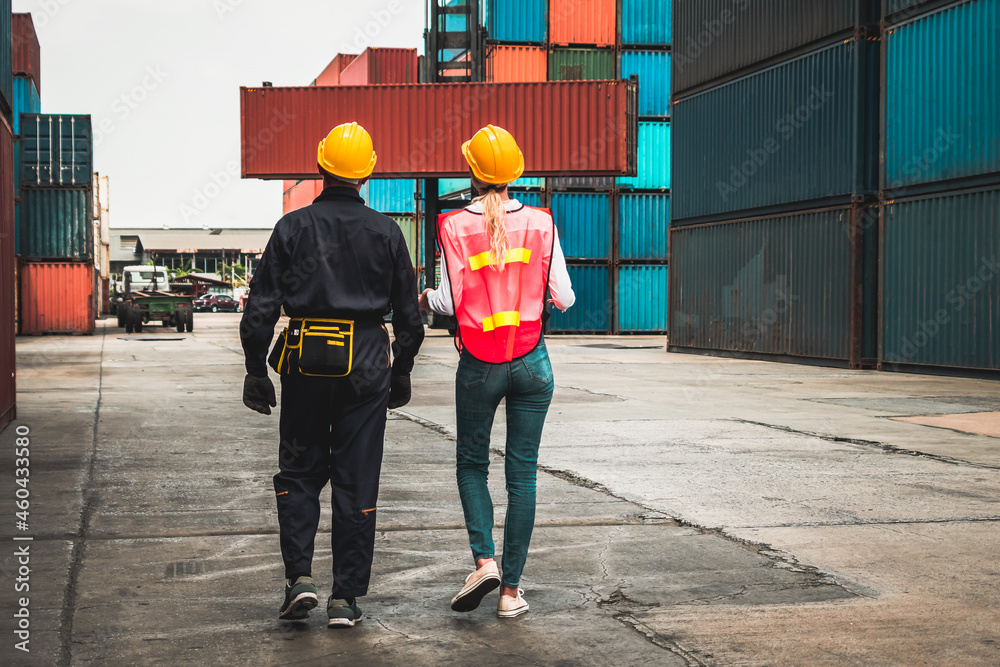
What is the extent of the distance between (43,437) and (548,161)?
71.7ft

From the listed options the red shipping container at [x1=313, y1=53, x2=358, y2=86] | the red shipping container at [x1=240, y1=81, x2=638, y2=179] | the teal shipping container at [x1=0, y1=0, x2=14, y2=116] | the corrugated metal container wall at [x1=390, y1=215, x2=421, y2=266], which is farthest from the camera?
the red shipping container at [x1=313, y1=53, x2=358, y2=86]

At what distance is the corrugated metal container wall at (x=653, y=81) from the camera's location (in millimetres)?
36594

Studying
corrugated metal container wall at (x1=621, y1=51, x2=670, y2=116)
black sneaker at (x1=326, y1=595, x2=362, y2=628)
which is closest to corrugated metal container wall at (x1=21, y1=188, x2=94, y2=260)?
corrugated metal container wall at (x1=621, y1=51, x2=670, y2=116)

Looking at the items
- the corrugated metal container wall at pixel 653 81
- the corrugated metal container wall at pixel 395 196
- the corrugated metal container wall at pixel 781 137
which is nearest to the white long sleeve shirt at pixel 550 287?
the corrugated metal container wall at pixel 781 137

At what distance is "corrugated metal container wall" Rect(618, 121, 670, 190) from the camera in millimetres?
36656

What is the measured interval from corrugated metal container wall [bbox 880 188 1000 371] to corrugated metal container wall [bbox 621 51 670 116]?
19645 mm

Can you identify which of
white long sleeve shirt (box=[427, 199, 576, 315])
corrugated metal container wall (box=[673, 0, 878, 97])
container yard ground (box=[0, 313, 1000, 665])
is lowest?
container yard ground (box=[0, 313, 1000, 665])

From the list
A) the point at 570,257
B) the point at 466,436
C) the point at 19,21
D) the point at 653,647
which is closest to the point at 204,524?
the point at 466,436

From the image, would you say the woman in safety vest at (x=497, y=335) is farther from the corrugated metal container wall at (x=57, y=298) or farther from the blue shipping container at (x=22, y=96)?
the blue shipping container at (x=22, y=96)

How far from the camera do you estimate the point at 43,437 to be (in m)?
8.96

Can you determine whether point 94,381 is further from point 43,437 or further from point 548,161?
point 548,161

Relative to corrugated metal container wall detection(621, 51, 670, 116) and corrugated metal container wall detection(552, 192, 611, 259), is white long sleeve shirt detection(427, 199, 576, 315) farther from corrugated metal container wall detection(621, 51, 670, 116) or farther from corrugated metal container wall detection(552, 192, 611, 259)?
corrugated metal container wall detection(621, 51, 670, 116)

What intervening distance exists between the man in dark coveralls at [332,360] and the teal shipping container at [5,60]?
6.59m

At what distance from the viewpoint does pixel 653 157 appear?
36812 mm
